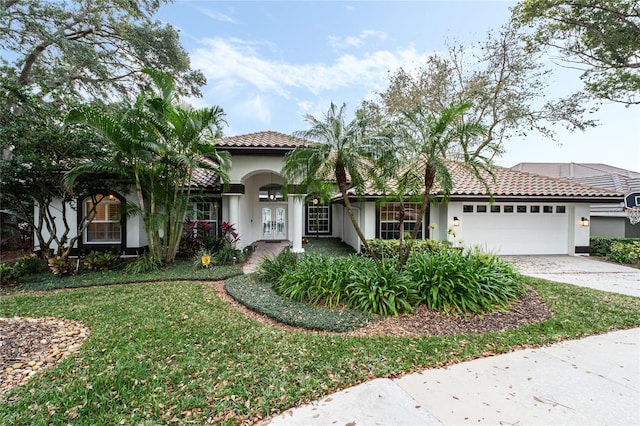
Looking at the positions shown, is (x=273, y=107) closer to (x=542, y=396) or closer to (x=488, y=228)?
(x=488, y=228)

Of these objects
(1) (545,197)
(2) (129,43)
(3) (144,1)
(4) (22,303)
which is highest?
(3) (144,1)

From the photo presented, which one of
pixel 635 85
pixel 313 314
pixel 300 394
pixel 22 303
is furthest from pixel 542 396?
pixel 635 85

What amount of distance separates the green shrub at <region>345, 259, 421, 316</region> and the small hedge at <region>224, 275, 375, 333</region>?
286mm

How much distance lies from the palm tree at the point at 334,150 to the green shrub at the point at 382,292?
1.96m

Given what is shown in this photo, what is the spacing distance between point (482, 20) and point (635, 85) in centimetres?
784

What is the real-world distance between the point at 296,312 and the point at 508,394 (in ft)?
11.0

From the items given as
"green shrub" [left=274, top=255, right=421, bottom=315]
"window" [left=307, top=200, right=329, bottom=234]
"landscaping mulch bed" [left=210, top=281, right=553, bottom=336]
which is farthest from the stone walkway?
"landscaping mulch bed" [left=210, top=281, right=553, bottom=336]

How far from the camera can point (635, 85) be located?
12211mm

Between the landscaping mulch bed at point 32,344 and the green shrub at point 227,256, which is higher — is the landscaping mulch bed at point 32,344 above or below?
below

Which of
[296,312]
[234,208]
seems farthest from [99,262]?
[296,312]

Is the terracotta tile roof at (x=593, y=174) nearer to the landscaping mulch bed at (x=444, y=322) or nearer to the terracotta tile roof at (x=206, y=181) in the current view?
the landscaping mulch bed at (x=444, y=322)

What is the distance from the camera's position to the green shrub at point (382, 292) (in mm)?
5230

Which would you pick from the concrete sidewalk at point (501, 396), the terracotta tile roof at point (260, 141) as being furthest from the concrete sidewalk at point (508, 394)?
the terracotta tile roof at point (260, 141)

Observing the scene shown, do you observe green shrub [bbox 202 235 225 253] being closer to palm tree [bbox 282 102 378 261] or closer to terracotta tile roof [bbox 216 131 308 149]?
terracotta tile roof [bbox 216 131 308 149]
